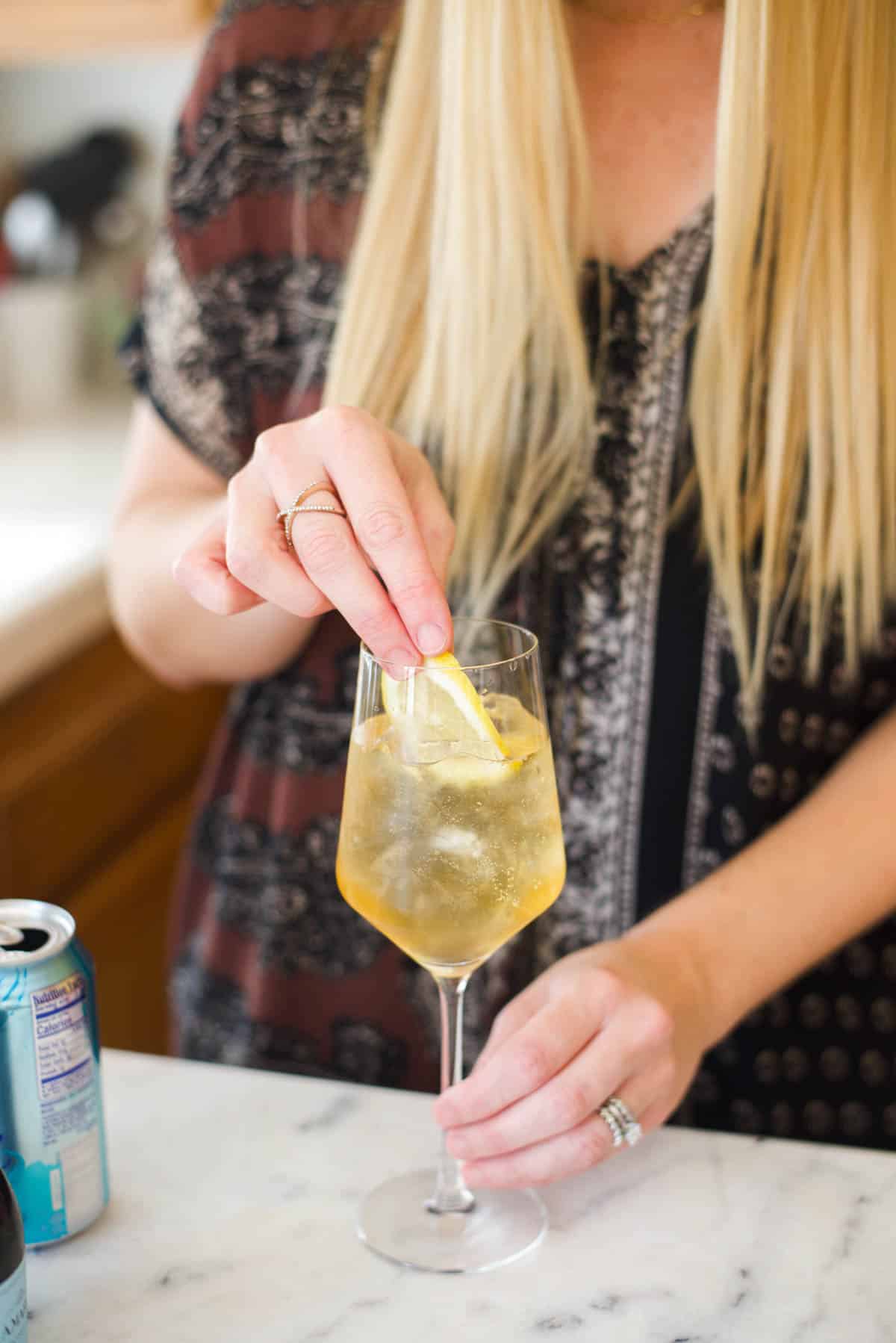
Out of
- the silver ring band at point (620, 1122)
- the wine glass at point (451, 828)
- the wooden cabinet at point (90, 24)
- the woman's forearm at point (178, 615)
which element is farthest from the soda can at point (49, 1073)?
the wooden cabinet at point (90, 24)

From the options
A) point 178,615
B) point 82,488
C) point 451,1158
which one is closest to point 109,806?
point 82,488

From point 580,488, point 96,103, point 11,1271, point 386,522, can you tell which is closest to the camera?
point 11,1271

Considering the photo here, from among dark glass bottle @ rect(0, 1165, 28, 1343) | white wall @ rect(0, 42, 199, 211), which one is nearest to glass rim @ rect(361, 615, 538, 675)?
dark glass bottle @ rect(0, 1165, 28, 1343)

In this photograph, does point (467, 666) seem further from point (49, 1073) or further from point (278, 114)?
point (278, 114)

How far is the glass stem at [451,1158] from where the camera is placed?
0.78 metres

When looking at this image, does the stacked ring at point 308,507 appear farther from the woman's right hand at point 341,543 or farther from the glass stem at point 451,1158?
the glass stem at point 451,1158

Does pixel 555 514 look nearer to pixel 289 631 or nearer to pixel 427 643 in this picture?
pixel 289 631

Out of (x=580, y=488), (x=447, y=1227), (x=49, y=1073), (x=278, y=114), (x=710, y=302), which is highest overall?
(x=278, y=114)

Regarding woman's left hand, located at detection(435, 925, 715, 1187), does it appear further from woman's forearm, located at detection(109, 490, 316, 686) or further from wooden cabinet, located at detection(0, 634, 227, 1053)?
wooden cabinet, located at detection(0, 634, 227, 1053)

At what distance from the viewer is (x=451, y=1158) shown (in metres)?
0.79

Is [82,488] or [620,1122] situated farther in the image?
[82,488]

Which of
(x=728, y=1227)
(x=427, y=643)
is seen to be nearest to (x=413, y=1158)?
(x=728, y=1227)

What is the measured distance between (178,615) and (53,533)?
86 centimetres

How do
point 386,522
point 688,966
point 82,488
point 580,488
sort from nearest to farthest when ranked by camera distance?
point 386,522 → point 688,966 → point 580,488 → point 82,488
